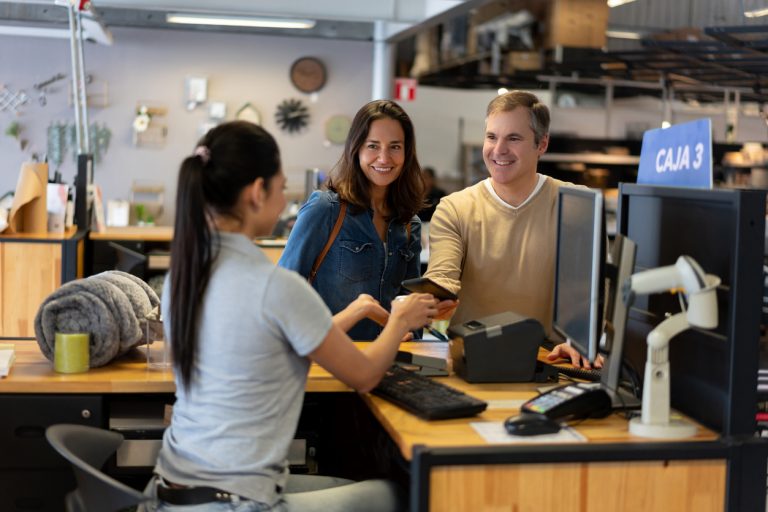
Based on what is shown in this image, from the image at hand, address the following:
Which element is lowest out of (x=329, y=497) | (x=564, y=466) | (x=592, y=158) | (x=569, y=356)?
(x=329, y=497)

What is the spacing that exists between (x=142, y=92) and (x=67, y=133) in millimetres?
840

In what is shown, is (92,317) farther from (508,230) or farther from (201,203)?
(508,230)

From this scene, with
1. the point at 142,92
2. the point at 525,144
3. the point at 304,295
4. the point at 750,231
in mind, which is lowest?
the point at 304,295

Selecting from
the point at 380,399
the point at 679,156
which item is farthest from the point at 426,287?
the point at 679,156

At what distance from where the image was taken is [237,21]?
9.63 metres

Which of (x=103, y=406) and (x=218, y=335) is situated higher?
(x=218, y=335)

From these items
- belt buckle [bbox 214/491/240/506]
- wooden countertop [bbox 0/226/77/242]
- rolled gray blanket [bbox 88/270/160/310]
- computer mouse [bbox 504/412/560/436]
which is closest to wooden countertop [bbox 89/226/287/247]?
wooden countertop [bbox 0/226/77/242]

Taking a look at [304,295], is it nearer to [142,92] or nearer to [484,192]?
[484,192]

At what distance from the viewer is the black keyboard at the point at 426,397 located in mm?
2404

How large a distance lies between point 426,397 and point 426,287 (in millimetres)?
427

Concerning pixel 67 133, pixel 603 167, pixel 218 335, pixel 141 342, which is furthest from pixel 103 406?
pixel 603 167

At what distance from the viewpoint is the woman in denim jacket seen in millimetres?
3438

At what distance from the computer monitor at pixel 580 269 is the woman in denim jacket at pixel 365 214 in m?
0.76

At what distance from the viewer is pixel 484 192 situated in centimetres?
340
